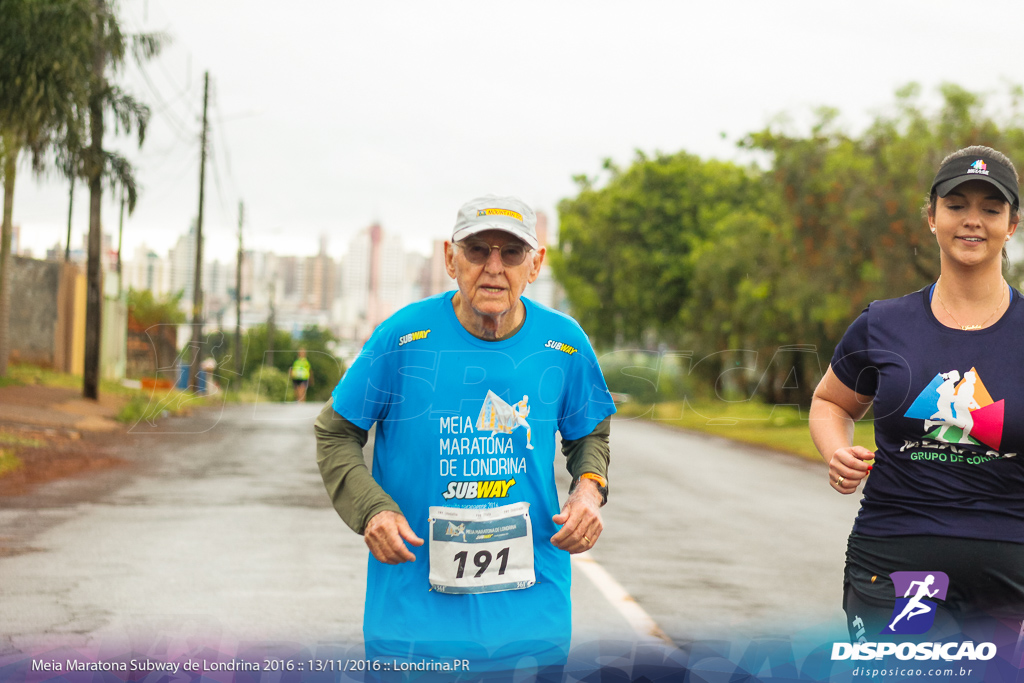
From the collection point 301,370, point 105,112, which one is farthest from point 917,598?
point 105,112

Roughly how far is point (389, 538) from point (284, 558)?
6.09 metres

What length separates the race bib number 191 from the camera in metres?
3.41

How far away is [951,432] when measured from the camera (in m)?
Result: 3.40

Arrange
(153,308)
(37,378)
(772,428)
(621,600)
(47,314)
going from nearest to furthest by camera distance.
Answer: (621,600) < (772,428) < (37,378) < (47,314) < (153,308)

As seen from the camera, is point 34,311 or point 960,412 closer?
point 960,412

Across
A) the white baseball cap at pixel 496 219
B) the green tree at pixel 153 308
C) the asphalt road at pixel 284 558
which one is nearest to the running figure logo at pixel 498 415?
the white baseball cap at pixel 496 219

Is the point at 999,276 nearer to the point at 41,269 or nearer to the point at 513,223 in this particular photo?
the point at 513,223

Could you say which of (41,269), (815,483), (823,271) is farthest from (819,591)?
(41,269)

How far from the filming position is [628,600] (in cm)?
768

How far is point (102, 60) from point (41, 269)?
12.4 meters

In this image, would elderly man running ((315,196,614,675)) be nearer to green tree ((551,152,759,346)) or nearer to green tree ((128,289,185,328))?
green tree ((551,152,759,346))

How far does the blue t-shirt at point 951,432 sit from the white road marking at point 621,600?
3.20 m

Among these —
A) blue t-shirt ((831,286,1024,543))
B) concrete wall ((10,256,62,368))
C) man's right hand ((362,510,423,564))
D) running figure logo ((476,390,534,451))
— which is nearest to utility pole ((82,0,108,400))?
concrete wall ((10,256,62,368))

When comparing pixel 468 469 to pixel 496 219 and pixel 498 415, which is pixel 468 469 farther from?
pixel 496 219
